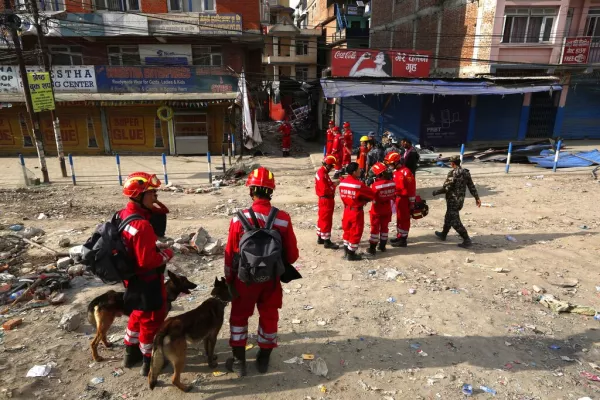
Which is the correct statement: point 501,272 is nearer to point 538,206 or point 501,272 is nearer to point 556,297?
point 556,297

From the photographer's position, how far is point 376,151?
32.5 ft

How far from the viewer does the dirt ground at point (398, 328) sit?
3.45 metres

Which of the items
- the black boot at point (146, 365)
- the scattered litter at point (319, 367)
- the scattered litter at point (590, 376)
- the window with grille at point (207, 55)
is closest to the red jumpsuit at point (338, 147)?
the window with grille at point (207, 55)

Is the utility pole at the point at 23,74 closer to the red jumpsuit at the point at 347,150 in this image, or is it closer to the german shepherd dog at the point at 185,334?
the red jumpsuit at the point at 347,150

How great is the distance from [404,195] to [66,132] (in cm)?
1679

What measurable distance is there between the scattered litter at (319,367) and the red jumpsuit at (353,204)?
2.58 metres

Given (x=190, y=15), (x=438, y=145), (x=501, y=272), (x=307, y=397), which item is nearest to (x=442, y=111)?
(x=438, y=145)

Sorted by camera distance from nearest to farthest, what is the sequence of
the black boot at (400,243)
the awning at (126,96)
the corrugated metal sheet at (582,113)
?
the black boot at (400,243) < the awning at (126,96) < the corrugated metal sheet at (582,113)

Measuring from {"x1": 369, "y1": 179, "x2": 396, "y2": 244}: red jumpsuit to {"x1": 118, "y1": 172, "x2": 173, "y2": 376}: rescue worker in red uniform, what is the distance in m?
3.73

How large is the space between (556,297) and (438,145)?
14.6 m

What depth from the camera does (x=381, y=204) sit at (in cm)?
634

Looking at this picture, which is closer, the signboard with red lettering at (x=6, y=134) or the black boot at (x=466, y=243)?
the black boot at (x=466, y=243)

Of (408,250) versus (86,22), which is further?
(86,22)

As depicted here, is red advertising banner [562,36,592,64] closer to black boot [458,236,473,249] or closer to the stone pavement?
the stone pavement
